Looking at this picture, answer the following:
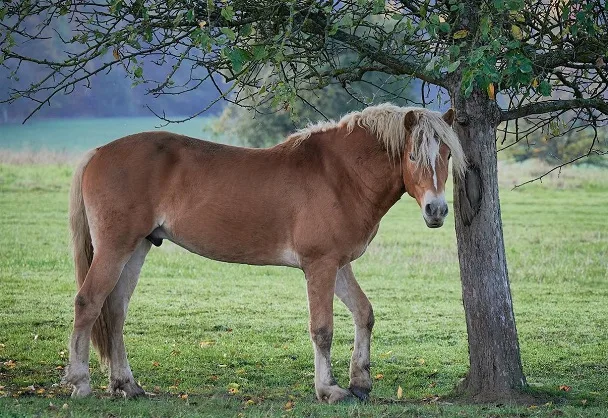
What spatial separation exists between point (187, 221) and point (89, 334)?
113 centimetres

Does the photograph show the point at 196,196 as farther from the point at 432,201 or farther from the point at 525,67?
the point at 525,67

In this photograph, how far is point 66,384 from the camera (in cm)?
655

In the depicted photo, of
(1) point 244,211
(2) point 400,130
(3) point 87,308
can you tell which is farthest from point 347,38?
(3) point 87,308

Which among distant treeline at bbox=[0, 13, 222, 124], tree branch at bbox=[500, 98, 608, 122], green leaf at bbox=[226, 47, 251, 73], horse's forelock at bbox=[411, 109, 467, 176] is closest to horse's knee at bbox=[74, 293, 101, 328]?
green leaf at bbox=[226, 47, 251, 73]

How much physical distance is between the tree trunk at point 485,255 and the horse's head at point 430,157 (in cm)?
56

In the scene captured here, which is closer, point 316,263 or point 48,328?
point 316,263

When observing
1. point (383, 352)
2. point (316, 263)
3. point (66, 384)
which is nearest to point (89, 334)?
point (66, 384)

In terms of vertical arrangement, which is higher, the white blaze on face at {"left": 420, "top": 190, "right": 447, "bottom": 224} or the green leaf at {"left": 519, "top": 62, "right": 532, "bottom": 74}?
the green leaf at {"left": 519, "top": 62, "right": 532, "bottom": 74}

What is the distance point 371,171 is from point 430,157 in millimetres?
678

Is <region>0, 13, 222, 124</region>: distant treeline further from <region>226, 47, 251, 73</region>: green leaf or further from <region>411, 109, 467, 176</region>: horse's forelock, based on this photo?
<region>226, 47, 251, 73</region>: green leaf

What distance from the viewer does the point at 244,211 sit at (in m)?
6.83

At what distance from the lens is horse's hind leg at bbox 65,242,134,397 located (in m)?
6.52

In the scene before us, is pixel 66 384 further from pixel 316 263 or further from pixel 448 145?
pixel 448 145

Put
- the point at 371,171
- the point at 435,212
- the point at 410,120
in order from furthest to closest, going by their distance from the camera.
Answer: the point at 371,171 → the point at 410,120 → the point at 435,212
